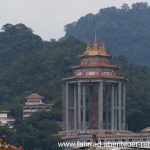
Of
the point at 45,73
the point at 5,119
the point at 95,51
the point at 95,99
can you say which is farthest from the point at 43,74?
the point at 95,99

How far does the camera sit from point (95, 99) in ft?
456

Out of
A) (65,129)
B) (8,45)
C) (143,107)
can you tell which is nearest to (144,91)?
(143,107)

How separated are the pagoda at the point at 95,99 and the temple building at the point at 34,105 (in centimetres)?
769

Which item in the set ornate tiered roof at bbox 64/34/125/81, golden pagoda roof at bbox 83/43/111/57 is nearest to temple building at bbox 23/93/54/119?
ornate tiered roof at bbox 64/34/125/81

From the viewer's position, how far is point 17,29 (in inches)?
7712

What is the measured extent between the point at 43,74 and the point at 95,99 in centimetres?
3197

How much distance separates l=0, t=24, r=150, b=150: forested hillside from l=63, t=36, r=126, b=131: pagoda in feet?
8.97

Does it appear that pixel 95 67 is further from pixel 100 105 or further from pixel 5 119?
pixel 5 119

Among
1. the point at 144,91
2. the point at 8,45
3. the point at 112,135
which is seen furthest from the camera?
the point at 8,45

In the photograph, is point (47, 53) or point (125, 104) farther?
point (47, 53)

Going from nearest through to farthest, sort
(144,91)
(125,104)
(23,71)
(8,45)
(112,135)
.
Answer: (112,135)
(125,104)
(144,91)
(23,71)
(8,45)

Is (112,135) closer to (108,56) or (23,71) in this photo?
(108,56)

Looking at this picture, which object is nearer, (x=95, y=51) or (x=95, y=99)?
(x=95, y=99)

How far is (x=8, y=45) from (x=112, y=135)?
64.9 metres
